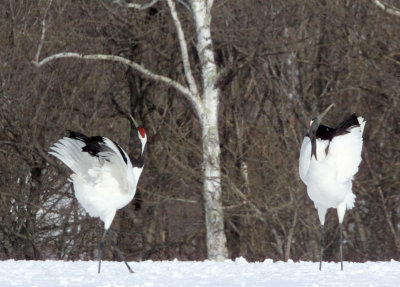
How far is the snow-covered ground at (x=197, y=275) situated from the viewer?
33.3ft

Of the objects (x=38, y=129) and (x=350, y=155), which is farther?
(x=38, y=129)

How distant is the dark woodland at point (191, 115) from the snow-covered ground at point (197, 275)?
6.56 metres

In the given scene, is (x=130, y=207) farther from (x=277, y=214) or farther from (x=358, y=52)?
(x=358, y=52)

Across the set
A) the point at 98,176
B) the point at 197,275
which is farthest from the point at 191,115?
the point at 197,275

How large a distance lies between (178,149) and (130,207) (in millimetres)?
Result: 2746

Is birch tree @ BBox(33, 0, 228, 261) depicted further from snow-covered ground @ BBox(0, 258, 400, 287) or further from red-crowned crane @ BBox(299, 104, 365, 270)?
red-crowned crane @ BBox(299, 104, 365, 270)

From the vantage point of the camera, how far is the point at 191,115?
75.7ft

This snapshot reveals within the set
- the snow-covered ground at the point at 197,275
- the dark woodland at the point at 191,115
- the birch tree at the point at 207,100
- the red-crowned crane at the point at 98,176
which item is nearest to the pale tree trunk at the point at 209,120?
the birch tree at the point at 207,100

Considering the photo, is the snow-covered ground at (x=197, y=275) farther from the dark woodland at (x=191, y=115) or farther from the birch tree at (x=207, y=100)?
the dark woodland at (x=191, y=115)

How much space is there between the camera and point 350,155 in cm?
1167

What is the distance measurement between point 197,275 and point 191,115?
12117mm

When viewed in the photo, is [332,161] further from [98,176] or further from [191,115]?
[191,115]

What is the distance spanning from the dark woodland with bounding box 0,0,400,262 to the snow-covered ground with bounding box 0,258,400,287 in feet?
21.5

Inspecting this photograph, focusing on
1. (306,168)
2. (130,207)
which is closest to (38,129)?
(130,207)
